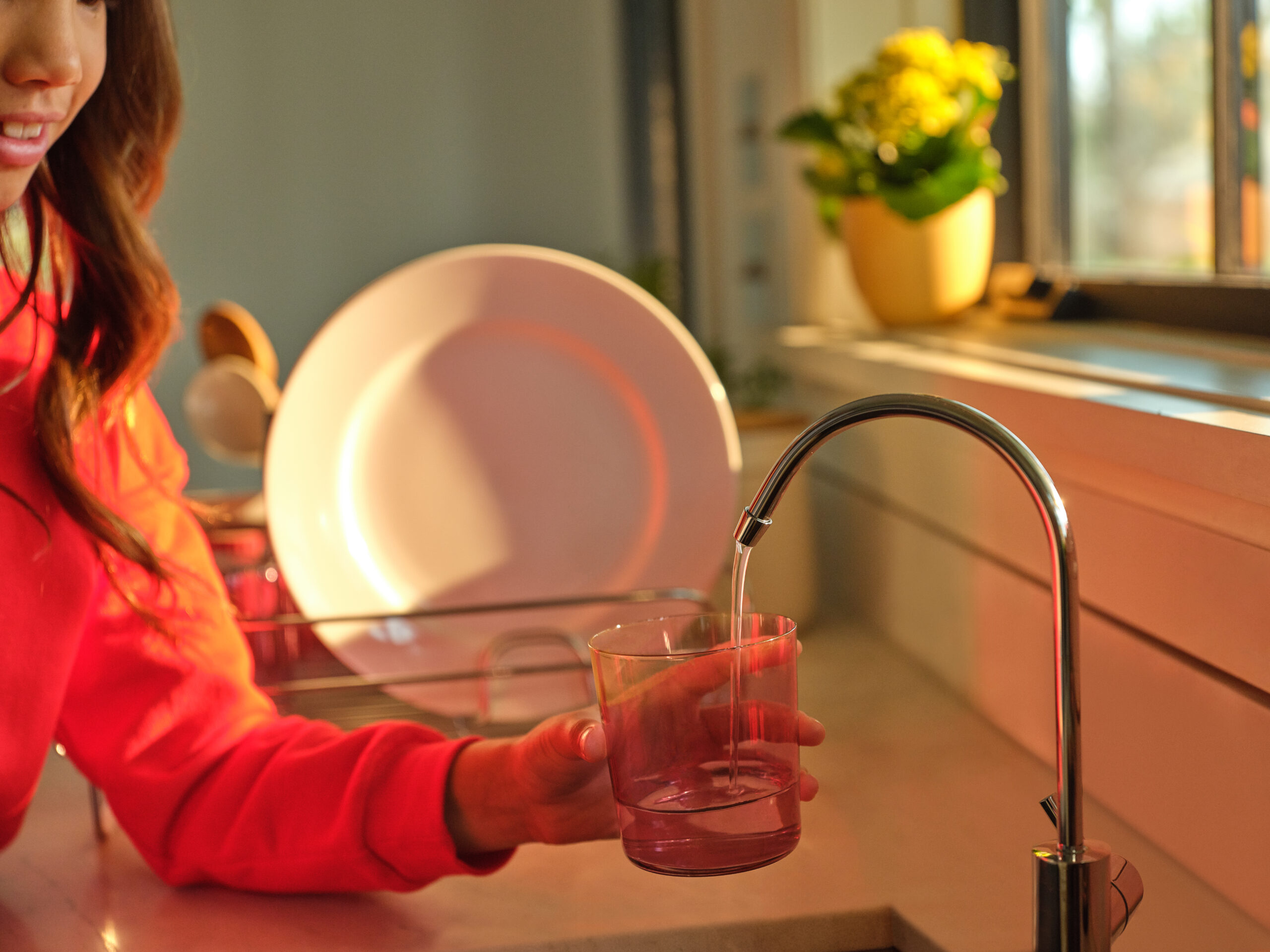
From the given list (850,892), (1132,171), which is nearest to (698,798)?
(850,892)

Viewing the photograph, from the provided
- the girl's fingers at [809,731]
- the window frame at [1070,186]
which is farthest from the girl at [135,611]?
the window frame at [1070,186]

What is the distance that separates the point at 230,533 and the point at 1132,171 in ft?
3.52

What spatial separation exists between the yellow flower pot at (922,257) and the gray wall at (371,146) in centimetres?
152

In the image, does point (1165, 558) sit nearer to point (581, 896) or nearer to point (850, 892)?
point (850, 892)

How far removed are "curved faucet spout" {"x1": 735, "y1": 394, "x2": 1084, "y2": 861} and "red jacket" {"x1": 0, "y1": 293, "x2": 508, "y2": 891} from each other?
0.95ft

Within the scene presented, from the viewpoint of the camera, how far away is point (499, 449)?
979 millimetres

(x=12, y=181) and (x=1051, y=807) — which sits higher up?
(x=12, y=181)

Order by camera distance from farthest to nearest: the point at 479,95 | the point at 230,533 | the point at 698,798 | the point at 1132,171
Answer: the point at 479,95, the point at 1132,171, the point at 230,533, the point at 698,798

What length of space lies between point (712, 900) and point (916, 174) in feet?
3.52

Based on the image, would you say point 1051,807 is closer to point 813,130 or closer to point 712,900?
point 712,900

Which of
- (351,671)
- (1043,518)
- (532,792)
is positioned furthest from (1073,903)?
(351,671)

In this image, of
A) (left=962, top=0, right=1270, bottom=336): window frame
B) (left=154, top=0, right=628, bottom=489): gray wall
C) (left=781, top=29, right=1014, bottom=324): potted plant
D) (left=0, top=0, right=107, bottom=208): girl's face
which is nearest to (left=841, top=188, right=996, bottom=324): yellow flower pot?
(left=781, top=29, right=1014, bottom=324): potted plant

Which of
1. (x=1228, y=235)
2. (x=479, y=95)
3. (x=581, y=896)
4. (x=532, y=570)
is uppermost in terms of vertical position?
(x=479, y=95)

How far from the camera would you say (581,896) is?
68cm
